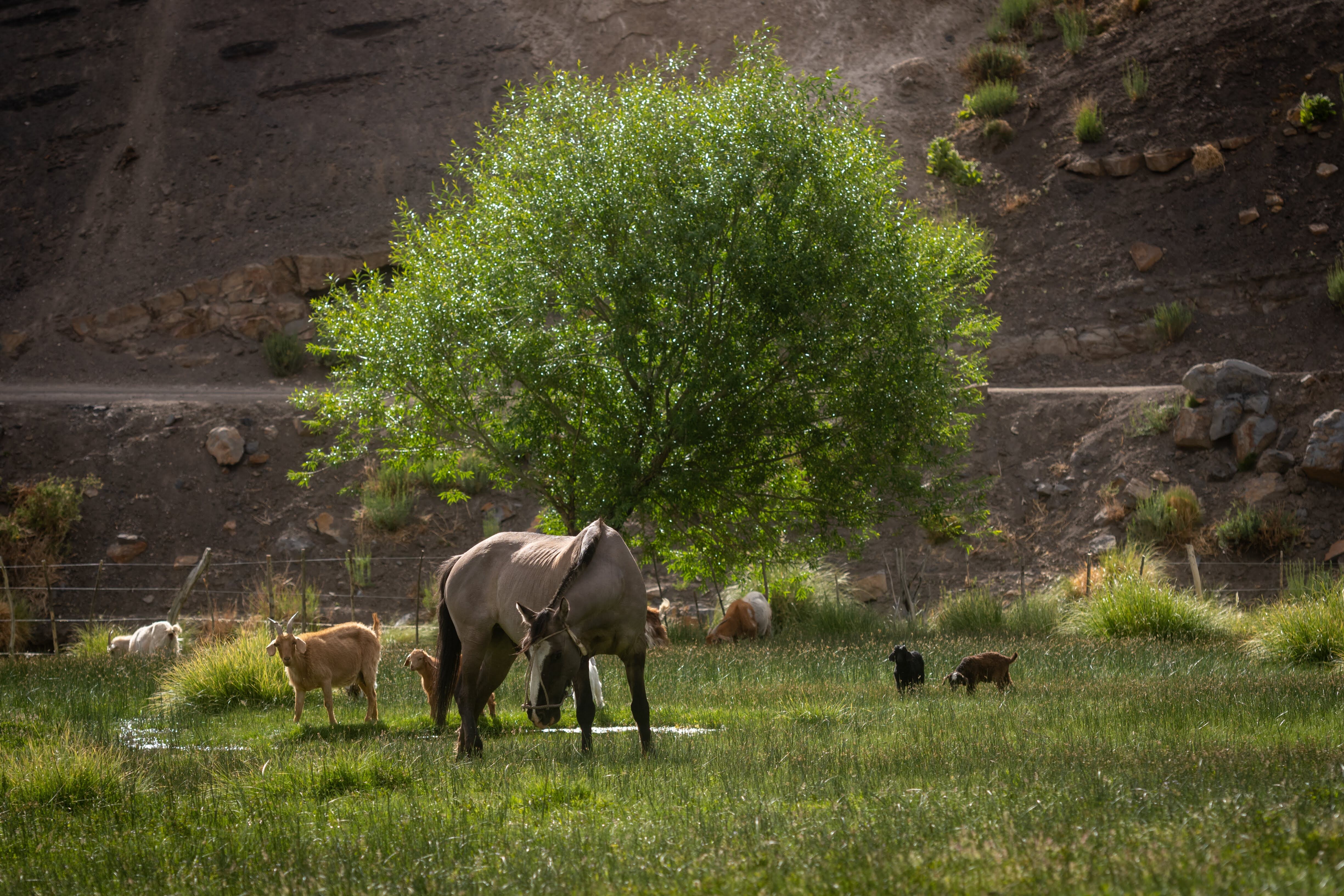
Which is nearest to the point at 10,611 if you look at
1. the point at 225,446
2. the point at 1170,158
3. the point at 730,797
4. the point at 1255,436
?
the point at 225,446

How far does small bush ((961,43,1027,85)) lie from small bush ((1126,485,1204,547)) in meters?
23.5

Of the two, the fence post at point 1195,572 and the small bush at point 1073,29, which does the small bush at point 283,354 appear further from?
the small bush at point 1073,29

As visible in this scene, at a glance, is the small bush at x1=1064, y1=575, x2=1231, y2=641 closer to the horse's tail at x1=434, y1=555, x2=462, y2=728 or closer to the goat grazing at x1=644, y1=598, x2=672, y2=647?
the goat grazing at x1=644, y1=598, x2=672, y2=647

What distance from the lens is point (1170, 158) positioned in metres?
33.6

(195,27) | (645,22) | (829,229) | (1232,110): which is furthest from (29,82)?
(1232,110)

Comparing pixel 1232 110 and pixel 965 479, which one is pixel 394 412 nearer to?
pixel 965 479

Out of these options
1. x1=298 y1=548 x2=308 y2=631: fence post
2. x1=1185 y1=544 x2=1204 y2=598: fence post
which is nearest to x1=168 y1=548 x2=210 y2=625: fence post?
→ x1=298 y1=548 x2=308 y2=631: fence post

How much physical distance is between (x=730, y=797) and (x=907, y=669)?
5799mm

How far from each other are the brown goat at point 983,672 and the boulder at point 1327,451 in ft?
49.0

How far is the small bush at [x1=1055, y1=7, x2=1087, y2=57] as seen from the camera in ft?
131

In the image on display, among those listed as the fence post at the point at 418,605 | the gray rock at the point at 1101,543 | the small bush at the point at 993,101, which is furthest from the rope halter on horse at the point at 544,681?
the small bush at the point at 993,101

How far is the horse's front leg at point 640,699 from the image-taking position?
8102 millimetres

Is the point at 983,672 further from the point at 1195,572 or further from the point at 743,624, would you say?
the point at 1195,572

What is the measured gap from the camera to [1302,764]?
6.38 meters
